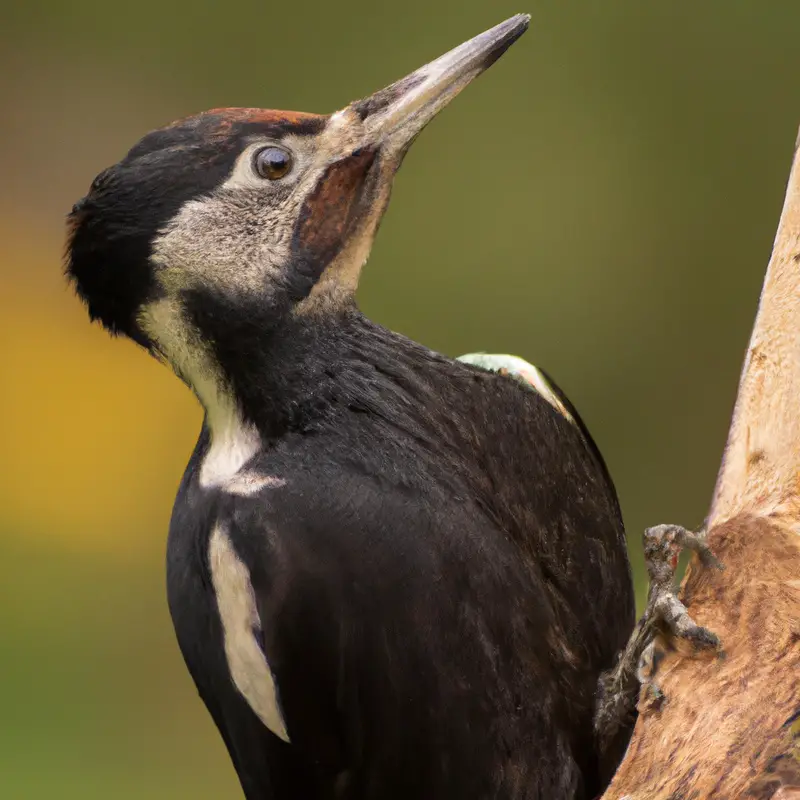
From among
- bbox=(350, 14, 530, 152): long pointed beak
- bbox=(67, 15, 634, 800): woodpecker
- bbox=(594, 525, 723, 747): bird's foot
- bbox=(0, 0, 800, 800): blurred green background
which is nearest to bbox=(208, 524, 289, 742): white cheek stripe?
bbox=(67, 15, 634, 800): woodpecker

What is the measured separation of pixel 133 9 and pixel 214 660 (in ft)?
8.53

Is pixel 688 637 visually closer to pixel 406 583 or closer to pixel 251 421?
pixel 406 583

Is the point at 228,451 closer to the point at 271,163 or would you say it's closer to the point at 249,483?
the point at 249,483

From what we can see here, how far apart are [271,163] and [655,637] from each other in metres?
0.66

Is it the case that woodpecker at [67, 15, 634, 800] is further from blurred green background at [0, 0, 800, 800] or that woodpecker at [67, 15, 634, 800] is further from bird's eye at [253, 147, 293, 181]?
blurred green background at [0, 0, 800, 800]

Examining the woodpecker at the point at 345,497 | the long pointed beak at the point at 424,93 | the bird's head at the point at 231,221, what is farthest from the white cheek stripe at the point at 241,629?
the long pointed beak at the point at 424,93

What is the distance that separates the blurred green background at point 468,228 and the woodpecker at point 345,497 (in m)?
2.01

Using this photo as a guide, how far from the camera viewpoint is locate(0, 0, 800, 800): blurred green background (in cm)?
345

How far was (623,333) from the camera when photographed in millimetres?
3576

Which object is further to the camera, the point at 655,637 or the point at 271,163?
the point at 271,163

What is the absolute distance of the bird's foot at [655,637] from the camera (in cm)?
109

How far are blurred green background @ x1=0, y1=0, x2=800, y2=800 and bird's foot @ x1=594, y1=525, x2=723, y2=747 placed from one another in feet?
6.98

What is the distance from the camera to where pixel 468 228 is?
11.5 ft

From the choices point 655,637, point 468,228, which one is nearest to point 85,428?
point 468,228
